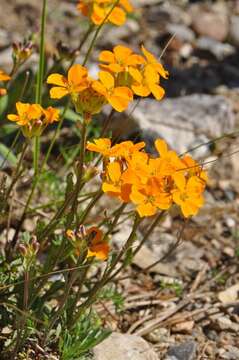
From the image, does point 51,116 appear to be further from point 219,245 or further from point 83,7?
point 219,245

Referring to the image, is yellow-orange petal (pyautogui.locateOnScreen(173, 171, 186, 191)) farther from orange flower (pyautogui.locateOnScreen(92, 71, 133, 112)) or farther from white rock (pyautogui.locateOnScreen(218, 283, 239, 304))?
white rock (pyautogui.locateOnScreen(218, 283, 239, 304))

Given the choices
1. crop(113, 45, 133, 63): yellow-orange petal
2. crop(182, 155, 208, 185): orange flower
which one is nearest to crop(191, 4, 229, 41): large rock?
crop(113, 45, 133, 63): yellow-orange petal

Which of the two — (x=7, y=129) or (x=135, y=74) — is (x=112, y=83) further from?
(x=7, y=129)

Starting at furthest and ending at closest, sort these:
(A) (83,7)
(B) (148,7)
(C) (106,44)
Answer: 1. (B) (148,7)
2. (C) (106,44)
3. (A) (83,7)

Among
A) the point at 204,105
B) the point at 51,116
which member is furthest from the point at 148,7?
the point at 51,116

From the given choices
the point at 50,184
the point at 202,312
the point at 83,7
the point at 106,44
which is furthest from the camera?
the point at 106,44

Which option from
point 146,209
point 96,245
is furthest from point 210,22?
point 146,209

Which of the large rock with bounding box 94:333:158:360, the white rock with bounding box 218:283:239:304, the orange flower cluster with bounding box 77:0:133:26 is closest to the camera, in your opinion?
the large rock with bounding box 94:333:158:360

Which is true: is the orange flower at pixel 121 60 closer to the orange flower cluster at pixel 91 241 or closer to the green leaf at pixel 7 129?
the orange flower cluster at pixel 91 241
